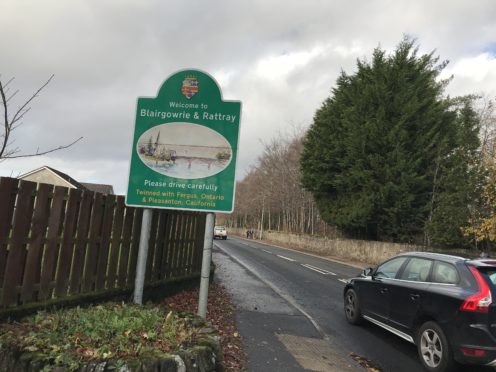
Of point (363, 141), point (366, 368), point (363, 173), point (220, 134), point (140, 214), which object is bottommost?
point (366, 368)

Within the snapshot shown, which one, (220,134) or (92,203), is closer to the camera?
(220,134)

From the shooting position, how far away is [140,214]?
731cm

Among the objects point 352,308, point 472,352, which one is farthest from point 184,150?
point 352,308

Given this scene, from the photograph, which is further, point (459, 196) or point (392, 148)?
point (392, 148)

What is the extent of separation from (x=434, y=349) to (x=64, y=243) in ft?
16.4

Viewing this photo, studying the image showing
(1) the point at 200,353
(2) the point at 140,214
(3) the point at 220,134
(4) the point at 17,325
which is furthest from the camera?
(2) the point at 140,214

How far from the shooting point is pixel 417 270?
21.8ft

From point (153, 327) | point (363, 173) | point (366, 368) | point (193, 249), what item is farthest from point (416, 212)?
point (153, 327)

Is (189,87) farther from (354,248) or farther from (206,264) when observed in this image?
(354,248)

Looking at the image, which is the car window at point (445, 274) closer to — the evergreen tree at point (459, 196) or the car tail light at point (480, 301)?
the car tail light at point (480, 301)

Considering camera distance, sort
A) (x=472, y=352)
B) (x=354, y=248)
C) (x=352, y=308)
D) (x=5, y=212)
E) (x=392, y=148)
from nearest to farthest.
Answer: (x=5, y=212), (x=472, y=352), (x=352, y=308), (x=392, y=148), (x=354, y=248)

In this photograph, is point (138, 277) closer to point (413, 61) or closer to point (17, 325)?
point (17, 325)

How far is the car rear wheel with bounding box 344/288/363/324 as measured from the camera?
26.4ft

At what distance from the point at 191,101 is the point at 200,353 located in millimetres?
3431
